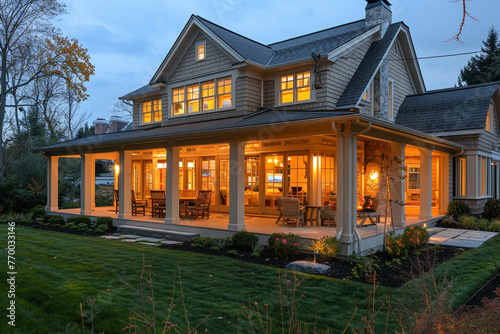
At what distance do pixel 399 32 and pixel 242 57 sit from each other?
660cm

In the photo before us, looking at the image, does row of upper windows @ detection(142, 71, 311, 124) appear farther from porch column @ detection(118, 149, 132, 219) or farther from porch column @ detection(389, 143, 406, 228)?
porch column @ detection(389, 143, 406, 228)

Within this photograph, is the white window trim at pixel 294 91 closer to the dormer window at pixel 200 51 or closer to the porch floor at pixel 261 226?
the dormer window at pixel 200 51

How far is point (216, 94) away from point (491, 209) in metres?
11.5

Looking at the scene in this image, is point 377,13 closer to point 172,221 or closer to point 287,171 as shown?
point 287,171

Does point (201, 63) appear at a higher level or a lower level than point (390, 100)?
higher

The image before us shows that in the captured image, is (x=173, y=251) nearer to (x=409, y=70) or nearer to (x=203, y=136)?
(x=203, y=136)

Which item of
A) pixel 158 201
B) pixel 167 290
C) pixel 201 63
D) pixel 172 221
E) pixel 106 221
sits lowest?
pixel 167 290

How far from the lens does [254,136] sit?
9.72 m

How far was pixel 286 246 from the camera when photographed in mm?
8352

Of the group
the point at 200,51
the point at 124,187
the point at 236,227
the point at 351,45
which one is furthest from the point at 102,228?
the point at 351,45

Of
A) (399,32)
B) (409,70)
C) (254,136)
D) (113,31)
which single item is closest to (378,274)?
(254,136)

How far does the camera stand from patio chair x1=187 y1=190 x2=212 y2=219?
12592 millimetres

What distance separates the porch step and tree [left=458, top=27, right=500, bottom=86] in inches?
1096

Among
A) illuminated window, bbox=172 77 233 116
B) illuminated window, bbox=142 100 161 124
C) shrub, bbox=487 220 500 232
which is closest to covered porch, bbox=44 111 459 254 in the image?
illuminated window, bbox=172 77 233 116
